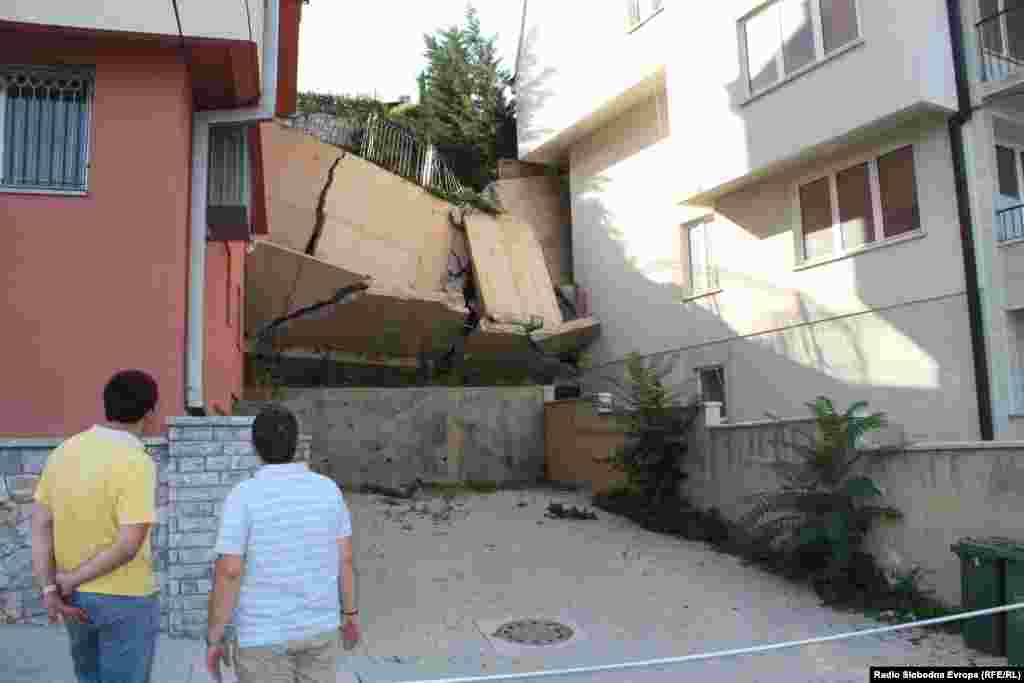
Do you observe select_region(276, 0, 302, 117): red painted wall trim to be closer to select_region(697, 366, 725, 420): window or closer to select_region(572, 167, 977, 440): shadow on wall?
select_region(572, 167, 977, 440): shadow on wall

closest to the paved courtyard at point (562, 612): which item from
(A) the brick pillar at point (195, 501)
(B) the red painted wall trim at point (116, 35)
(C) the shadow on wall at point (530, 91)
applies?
(A) the brick pillar at point (195, 501)

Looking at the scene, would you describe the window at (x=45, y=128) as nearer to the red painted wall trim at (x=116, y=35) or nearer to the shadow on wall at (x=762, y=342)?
the red painted wall trim at (x=116, y=35)

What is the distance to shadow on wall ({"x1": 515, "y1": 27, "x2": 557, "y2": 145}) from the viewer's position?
19469 mm

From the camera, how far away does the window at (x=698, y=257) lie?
1561 centimetres

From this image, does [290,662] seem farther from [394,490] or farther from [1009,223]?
[1009,223]

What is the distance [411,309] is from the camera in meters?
15.3

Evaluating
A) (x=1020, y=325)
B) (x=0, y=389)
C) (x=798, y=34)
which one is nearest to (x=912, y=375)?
(x=1020, y=325)

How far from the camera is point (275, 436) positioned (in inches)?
123

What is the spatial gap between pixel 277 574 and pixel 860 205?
11.5 meters

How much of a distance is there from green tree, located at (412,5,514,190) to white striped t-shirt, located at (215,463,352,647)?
18.1m

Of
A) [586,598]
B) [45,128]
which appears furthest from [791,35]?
[45,128]

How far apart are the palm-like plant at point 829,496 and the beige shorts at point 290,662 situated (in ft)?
21.5

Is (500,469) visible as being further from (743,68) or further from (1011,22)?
(1011,22)

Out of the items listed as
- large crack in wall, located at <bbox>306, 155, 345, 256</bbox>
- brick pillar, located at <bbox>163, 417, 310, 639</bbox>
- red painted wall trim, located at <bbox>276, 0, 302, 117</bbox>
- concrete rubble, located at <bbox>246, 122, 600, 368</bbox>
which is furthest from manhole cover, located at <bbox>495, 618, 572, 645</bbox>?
large crack in wall, located at <bbox>306, 155, 345, 256</bbox>
